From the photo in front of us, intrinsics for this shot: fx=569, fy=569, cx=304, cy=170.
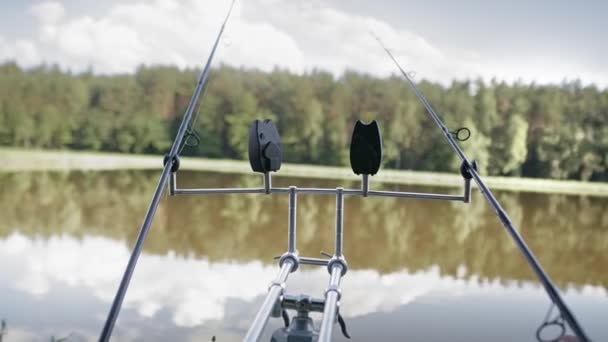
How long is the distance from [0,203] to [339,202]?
53.5 feet

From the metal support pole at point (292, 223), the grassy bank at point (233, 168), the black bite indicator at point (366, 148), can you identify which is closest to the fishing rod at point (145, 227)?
the metal support pole at point (292, 223)

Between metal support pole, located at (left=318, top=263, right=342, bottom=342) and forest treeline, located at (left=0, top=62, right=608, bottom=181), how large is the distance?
62.1ft

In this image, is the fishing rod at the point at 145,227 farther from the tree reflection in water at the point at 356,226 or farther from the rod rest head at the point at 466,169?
the tree reflection in water at the point at 356,226

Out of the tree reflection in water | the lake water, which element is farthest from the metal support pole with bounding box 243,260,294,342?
the tree reflection in water

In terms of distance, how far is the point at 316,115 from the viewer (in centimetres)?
2358

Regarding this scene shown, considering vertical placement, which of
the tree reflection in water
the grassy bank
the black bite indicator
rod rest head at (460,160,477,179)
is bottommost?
the tree reflection in water

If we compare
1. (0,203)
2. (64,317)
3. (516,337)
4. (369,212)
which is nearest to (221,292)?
(64,317)

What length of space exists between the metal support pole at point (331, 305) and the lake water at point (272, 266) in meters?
0.60

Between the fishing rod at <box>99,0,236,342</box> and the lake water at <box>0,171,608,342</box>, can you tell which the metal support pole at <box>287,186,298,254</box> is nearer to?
the fishing rod at <box>99,0,236,342</box>

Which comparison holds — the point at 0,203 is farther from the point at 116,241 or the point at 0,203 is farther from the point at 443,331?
the point at 443,331

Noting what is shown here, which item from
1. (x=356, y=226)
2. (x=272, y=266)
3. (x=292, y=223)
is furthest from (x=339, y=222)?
(x=356, y=226)

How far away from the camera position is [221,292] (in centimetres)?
654

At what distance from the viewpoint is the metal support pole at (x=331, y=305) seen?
42.6 inches

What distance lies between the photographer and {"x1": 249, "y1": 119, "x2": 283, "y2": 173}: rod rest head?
1.41 metres
